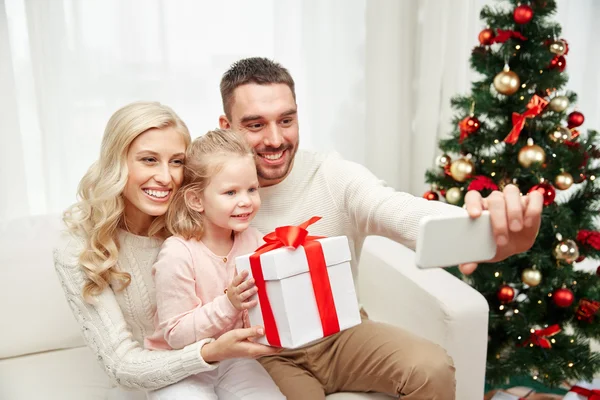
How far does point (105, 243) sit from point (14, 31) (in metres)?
1.51

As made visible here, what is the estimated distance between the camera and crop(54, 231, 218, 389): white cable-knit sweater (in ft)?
4.85

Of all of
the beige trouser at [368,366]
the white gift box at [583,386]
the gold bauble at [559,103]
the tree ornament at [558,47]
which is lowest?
the white gift box at [583,386]

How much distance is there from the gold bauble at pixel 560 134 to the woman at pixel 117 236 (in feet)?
4.56

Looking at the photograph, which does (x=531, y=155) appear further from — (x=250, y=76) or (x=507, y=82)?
(x=250, y=76)

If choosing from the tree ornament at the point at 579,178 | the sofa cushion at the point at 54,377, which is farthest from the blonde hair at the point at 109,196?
the tree ornament at the point at 579,178

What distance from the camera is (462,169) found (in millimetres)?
2268

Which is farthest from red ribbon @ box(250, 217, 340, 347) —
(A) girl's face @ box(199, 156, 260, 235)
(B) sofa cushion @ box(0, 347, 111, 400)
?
(B) sofa cushion @ box(0, 347, 111, 400)

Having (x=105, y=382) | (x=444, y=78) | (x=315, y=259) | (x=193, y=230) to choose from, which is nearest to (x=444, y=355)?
(x=315, y=259)

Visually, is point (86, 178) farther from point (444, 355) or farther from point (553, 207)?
point (553, 207)

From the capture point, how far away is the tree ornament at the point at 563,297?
2.19 m

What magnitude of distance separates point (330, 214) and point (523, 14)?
104 centimetres

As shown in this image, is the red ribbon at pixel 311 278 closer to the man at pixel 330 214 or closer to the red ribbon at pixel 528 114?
the man at pixel 330 214

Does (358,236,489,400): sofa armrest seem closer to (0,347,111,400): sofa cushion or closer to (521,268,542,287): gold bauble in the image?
(521,268,542,287): gold bauble

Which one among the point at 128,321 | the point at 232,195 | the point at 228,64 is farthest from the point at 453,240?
the point at 228,64
